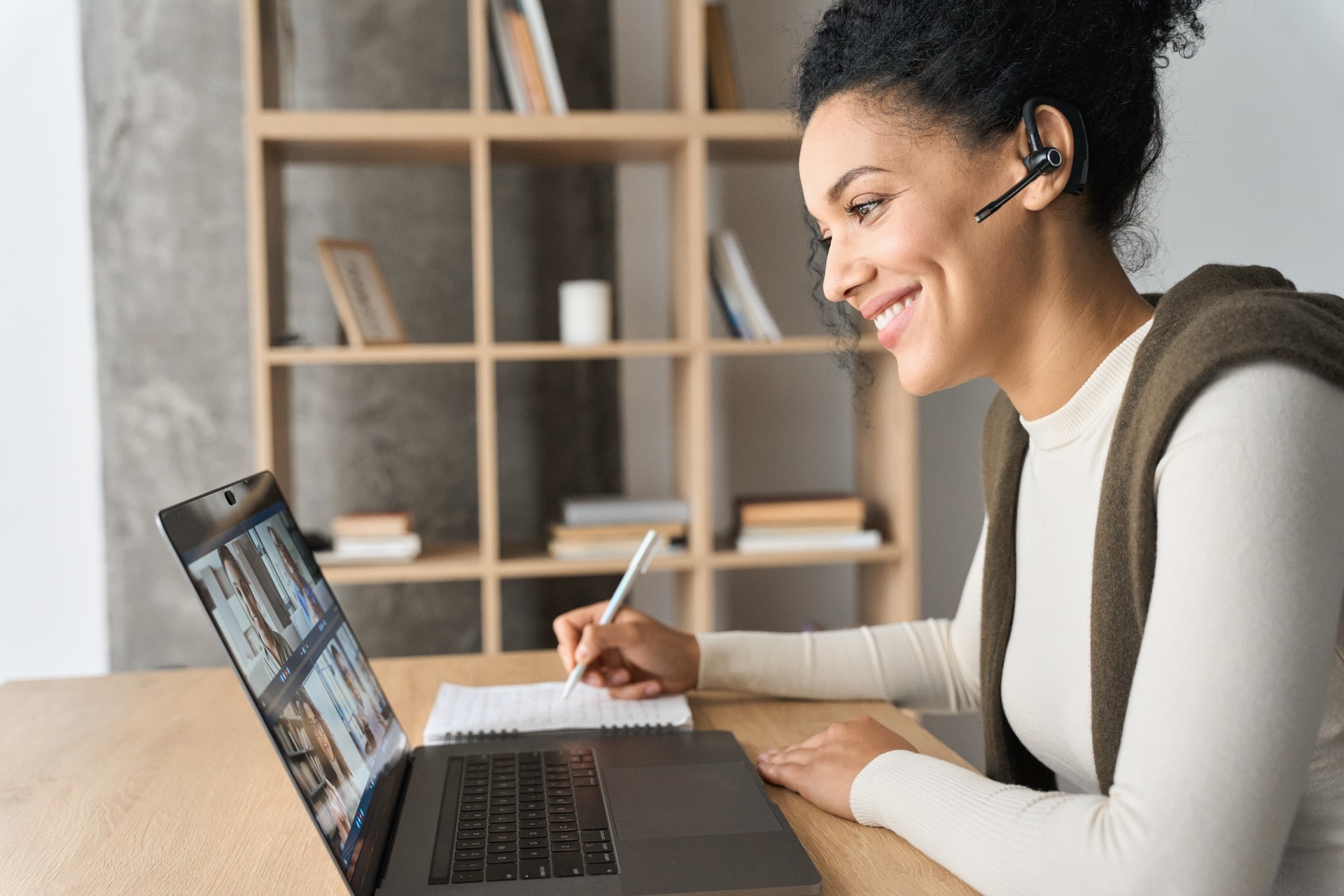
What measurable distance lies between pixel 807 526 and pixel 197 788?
157cm

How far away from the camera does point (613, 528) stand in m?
2.28

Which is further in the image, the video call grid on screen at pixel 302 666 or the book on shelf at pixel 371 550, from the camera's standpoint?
the book on shelf at pixel 371 550

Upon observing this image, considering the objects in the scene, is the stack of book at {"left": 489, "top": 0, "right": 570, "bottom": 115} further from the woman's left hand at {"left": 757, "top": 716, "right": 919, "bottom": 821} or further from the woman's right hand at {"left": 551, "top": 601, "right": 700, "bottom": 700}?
the woman's left hand at {"left": 757, "top": 716, "right": 919, "bottom": 821}

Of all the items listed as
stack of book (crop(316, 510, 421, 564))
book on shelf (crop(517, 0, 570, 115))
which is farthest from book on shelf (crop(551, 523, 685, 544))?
book on shelf (crop(517, 0, 570, 115))

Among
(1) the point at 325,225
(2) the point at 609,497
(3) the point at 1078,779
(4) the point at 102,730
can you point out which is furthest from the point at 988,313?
(1) the point at 325,225

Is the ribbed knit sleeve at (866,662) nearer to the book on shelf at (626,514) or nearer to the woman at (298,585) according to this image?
the woman at (298,585)

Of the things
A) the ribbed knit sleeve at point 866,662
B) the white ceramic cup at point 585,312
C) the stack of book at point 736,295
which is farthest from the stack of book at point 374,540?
the ribbed knit sleeve at point 866,662

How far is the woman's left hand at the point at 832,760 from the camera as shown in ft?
2.92

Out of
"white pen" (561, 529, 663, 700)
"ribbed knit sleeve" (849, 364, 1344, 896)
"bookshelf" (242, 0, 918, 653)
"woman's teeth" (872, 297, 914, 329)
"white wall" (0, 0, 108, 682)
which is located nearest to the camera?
"ribbed knit sleeve" (849, 364, 1344, 896)

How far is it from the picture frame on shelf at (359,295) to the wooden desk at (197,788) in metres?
1.01

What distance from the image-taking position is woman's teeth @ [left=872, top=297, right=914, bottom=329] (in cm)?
100

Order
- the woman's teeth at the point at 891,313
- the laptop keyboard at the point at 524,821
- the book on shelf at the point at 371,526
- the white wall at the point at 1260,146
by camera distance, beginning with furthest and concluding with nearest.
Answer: the book on shelf at the point at 371,526, the white wall at the point at 1260,146, the woman's teeth at the point at 891,313, the laptop keyboard at the point at 524,821

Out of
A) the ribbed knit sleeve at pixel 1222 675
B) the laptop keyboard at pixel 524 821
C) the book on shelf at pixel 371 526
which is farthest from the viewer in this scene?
the book on shelf at pixel 371 526

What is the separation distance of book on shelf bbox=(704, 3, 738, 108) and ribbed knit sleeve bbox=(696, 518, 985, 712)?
1359mm
